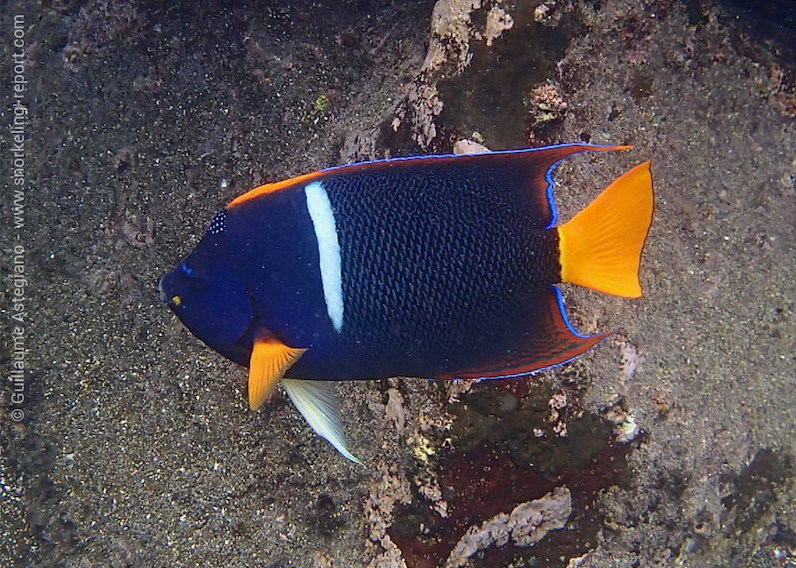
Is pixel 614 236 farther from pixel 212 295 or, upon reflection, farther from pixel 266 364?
pixel 212 295

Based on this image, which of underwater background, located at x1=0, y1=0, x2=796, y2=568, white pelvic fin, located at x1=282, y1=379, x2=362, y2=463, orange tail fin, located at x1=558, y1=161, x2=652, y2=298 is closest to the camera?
orange tail fin, located at x1=558, y1=161, x2=652, y2=298

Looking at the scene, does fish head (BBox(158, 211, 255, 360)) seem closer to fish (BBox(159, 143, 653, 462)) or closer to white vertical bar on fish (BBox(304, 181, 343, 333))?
fish (BBox(159, 143, 653, 462))

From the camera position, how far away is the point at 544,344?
1357 mm

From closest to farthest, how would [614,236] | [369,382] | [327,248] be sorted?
[614,236]
[327,248]
[369,382]

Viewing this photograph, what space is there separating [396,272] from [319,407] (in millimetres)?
459

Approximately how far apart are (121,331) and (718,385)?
9.37ft

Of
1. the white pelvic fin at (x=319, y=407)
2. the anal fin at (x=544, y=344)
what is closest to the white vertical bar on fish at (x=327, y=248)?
the white pelvic fin at (x=319, y=407)

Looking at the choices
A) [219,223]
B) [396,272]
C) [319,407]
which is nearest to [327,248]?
[396,272]

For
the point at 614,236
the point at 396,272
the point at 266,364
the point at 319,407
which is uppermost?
the point at 614,236

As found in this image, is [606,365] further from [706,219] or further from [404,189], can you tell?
[404,189]

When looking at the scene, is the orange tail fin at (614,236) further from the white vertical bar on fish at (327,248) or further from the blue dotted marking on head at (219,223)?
the blue dotted marking on head at (219,223)

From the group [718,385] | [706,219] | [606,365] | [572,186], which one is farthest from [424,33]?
[718,385]

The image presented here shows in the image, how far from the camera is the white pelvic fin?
1418mm

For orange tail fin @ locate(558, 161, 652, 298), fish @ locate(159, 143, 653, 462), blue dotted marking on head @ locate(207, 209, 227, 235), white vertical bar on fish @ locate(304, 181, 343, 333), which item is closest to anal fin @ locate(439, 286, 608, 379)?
fish @ locate(159, 143, 653, 462)
